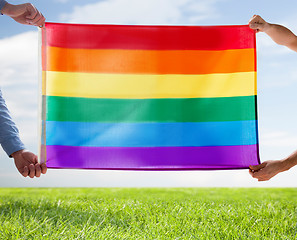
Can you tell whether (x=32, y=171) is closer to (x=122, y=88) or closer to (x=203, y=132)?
(x=122, y=88)

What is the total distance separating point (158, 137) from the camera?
2436 millimetres

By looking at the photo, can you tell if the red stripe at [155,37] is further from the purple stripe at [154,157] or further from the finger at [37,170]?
the finger at [37,170]

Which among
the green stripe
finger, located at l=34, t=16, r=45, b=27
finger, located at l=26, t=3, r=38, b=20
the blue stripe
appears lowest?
the blue stripe

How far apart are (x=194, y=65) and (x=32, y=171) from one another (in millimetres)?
1254

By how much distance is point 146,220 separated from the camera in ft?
8.96

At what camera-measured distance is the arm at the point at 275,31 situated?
7.79 ft

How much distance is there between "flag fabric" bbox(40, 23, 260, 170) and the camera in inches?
94.7

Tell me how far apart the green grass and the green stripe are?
752 millimetres

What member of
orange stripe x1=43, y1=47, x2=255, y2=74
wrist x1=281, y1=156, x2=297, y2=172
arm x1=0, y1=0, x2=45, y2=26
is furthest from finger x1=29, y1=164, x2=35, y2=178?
wrist x1=281, y1=156, x2=297, y2=172

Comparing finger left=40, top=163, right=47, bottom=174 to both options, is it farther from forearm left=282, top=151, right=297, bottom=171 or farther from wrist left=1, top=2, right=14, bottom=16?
forearm left=282, top=151, right=297, bottom=171

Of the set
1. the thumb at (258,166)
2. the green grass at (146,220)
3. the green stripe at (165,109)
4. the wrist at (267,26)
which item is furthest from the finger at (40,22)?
the thumb at (258,166)

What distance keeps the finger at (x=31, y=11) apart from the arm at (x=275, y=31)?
4.49ft

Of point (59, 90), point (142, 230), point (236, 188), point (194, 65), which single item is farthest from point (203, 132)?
point (236, 188)

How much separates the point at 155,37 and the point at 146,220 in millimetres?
1342
